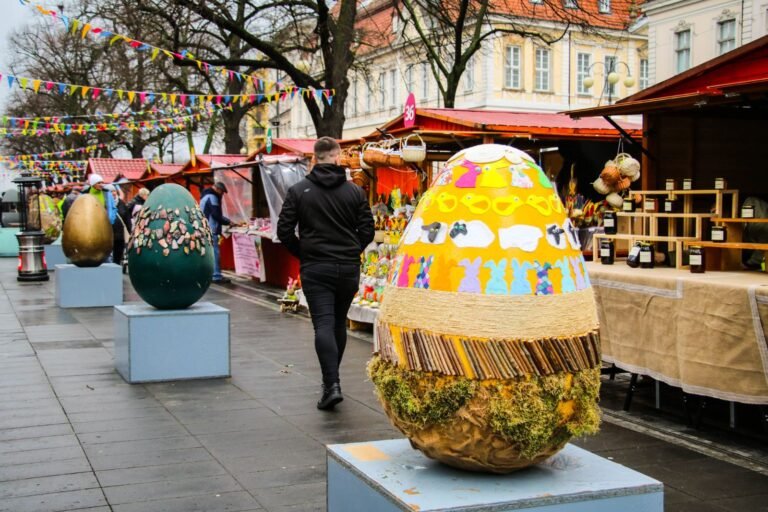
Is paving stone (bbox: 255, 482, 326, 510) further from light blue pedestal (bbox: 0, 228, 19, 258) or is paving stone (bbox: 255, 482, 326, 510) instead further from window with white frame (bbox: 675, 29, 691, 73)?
window with white frame (bbox: 675, 29, 691, 73)

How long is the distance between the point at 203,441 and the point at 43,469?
105cm

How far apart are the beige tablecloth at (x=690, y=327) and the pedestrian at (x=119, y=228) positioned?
14169 millimetres

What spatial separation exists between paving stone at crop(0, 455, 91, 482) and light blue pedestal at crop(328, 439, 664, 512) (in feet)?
7.54

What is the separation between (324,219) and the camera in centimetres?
702

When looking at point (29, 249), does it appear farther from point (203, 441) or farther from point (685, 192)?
point (685, 192)

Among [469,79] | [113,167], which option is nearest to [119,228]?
[113,167]

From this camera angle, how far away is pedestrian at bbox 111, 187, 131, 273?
20366mm

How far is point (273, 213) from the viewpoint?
653 inches

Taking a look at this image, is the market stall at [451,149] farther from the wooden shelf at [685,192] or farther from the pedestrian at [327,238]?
the pedestrian at [327,238]

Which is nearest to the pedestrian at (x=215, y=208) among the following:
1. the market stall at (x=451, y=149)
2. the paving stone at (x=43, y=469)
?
the market stall at (x=451, y=149)

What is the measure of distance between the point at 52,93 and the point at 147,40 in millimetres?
23981

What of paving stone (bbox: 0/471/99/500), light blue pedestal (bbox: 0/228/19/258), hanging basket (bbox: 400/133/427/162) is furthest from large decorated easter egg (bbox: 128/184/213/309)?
light blue pedestal (bbox: 0/228/19/258)

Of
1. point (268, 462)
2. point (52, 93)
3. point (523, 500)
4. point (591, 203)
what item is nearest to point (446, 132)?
point (591, 203)

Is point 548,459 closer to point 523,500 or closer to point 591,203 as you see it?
point 523,500
